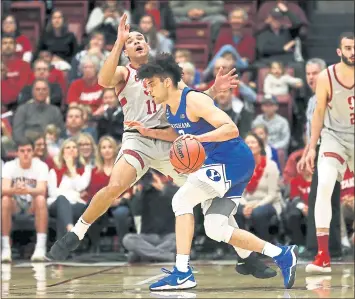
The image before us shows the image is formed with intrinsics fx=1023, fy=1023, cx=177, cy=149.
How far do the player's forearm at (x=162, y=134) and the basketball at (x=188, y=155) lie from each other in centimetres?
100

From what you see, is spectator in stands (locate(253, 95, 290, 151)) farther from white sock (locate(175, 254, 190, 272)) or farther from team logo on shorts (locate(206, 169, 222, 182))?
white sock (locate(175, 254, 190, 272))

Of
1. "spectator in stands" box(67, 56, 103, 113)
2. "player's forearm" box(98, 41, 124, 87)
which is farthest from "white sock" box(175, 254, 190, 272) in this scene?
"spectator in stands" box(67, 56, 103, 113)

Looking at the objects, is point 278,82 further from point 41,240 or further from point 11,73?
point 41,240

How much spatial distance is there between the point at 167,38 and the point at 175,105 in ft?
26.2

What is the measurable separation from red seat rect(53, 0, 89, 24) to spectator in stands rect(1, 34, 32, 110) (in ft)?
5.95

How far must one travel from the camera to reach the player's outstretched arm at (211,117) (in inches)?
282

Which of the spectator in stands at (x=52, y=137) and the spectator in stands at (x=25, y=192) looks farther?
the spectator in stands at (x=52, y=137)

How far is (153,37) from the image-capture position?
14656 millimetres

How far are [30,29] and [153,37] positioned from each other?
8.35ft

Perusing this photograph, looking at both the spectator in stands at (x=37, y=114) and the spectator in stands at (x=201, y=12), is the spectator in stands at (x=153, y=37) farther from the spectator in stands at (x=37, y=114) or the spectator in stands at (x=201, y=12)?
the spectator in stands at (x=37, y=114)

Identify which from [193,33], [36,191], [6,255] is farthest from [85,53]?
[6,255]

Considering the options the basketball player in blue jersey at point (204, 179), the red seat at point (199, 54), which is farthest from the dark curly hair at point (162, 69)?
the red seat at point (199, 54)

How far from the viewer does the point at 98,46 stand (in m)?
14.5

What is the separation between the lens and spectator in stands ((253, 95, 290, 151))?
1291cm
